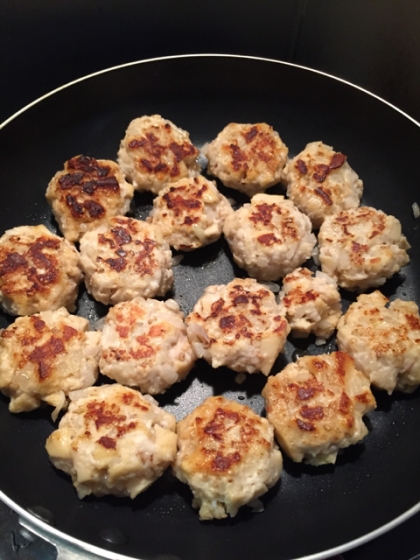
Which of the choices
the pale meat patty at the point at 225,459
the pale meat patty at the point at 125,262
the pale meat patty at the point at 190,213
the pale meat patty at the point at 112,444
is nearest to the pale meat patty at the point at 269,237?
the pale meat patty at the point at 190,213

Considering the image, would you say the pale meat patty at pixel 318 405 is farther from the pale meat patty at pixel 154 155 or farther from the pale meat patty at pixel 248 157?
the pale meat patty at pixel 154 155

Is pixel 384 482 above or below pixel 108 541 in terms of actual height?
above

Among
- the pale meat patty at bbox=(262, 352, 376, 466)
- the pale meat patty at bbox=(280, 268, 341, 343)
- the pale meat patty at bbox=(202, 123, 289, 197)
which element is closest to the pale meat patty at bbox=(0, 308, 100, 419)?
the pale meat patty at bbox=(262, 352, 376, 466)

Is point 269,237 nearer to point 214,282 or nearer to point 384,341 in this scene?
point 214,282

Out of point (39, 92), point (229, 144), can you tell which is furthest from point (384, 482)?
point (39, 92)

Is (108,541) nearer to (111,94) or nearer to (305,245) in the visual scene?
(305,245)

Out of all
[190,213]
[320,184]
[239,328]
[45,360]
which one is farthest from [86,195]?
[320,184]
